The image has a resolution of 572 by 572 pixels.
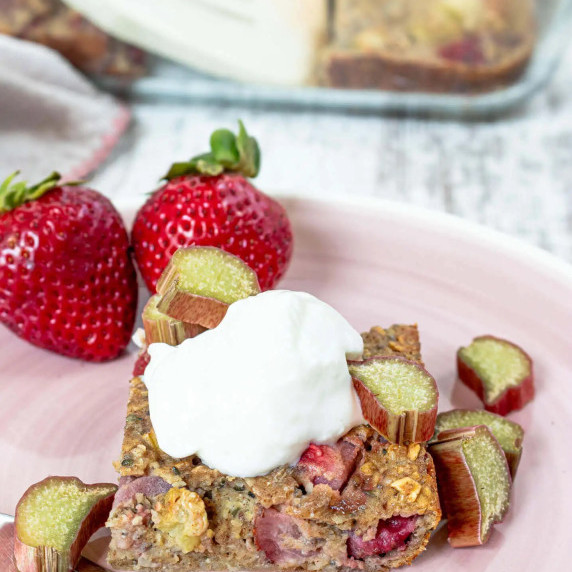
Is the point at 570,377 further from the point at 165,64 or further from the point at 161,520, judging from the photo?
the point at 165,64

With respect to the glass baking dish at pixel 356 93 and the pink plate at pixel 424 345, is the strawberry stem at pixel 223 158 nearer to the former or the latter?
the pink plate at pixel 424 345

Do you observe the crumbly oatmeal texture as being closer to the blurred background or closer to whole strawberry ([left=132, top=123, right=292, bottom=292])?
whole strawberry ([left=132, top=123, right=292, bottom=292])

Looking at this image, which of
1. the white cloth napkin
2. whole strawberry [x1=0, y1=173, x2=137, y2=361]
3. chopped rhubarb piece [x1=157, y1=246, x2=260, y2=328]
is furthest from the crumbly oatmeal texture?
the white cloth napkin

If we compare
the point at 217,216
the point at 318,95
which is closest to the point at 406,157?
the point at 318,95

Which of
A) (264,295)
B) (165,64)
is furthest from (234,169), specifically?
(165,64)

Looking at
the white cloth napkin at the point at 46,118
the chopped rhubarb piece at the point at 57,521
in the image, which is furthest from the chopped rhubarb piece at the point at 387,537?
the white cloth napkin at the point at 46,118

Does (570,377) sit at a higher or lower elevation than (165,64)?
higher

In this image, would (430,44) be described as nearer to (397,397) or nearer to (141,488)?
(397,397)
